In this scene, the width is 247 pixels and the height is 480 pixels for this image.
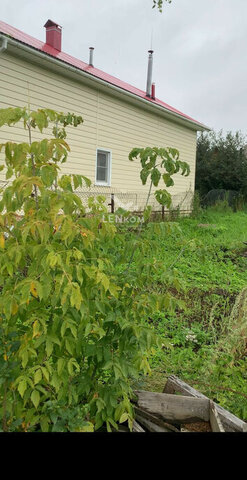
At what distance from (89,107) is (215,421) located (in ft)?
30.3

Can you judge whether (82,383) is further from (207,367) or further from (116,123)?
(116,123)

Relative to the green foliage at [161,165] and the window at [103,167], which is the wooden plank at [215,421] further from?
the window at [103,167]

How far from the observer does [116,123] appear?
439 inches

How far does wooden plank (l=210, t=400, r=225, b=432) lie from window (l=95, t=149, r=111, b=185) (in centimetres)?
910

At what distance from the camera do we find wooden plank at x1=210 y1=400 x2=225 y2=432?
193cm

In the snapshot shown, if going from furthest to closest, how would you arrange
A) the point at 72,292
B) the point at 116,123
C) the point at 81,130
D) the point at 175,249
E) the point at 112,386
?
the point at 116,123
the point at 81,130
the point at 175,249
the point at 112,386
the point at 72,292

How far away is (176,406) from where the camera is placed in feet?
6.98

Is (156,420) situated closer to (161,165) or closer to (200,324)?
(161,165)

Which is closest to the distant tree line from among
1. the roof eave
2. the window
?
the roof eave

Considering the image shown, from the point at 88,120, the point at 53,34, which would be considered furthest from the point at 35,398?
the point at 53,34

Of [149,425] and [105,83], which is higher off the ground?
[105,83]

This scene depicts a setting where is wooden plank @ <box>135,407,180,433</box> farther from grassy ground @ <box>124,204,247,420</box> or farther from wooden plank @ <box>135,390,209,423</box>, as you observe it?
grassy ground @ <box>124,204,247,420</box>
